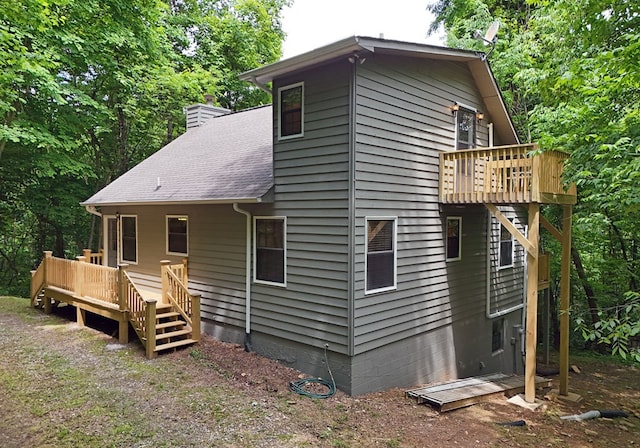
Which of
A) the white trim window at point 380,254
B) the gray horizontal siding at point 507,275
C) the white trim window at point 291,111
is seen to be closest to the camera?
the white trim window at point 380,254

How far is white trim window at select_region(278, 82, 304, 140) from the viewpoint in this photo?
7723 mm

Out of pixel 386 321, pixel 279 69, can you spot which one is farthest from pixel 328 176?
pixel 386 321

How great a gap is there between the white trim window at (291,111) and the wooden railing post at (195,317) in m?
3.62

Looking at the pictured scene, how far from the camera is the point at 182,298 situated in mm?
8758

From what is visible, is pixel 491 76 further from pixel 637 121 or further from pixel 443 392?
pixel 443 392

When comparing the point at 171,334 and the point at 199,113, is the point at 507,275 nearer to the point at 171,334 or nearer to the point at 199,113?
the point at 171,334

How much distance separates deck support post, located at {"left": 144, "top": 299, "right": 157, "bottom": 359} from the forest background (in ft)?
17.6

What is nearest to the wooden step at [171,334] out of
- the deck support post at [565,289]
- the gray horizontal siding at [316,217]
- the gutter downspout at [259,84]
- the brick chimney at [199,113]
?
the gray horizontal siding at [316,217]

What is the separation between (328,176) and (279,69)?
2.17 metres

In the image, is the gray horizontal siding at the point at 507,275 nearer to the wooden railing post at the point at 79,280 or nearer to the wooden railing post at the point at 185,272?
the wooden railing post at the point at 185,272

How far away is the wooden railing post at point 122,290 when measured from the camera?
8641 mm

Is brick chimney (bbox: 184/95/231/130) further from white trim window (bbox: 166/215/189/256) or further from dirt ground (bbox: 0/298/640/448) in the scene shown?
dirt ground (bbox: 0/298/640/448)

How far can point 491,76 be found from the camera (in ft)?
32.5

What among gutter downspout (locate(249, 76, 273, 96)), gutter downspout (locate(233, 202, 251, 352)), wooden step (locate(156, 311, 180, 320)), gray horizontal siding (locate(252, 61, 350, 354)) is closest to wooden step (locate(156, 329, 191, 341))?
wooden step (locate(156, 311, 180, 320))
